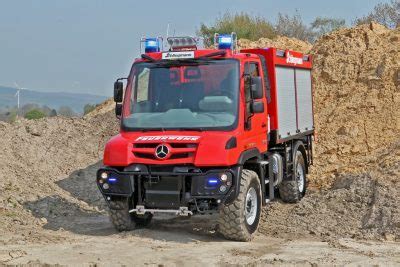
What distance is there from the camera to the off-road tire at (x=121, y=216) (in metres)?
9.45

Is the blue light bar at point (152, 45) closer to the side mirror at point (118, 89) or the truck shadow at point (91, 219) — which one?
the side mirror at point (118, 89)

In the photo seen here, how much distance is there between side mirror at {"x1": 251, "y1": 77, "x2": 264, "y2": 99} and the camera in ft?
Result: 30.2

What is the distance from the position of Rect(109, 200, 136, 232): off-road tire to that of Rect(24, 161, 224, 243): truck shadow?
0.12 m

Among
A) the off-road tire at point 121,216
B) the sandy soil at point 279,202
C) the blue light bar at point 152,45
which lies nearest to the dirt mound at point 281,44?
the sandy soil at point 279,202

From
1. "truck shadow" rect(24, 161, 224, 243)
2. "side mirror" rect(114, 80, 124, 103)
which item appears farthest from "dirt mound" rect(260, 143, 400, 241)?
"side mirror" rect(114, 80, 124, 103)

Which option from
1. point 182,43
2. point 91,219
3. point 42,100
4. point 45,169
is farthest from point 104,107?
point 42,100

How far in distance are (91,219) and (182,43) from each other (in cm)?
392

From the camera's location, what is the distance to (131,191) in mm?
9117

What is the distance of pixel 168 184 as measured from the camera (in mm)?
8961

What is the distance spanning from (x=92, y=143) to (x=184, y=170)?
1046 centimetres

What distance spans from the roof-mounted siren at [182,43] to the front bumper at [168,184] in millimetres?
2076

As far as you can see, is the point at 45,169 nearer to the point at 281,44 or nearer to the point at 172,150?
the point at 172,150

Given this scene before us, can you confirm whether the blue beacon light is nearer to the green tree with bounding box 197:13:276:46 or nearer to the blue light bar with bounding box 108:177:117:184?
the blue light bar with bounding box 108:177:117:184

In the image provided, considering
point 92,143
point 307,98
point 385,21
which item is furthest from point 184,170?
point 385,21
